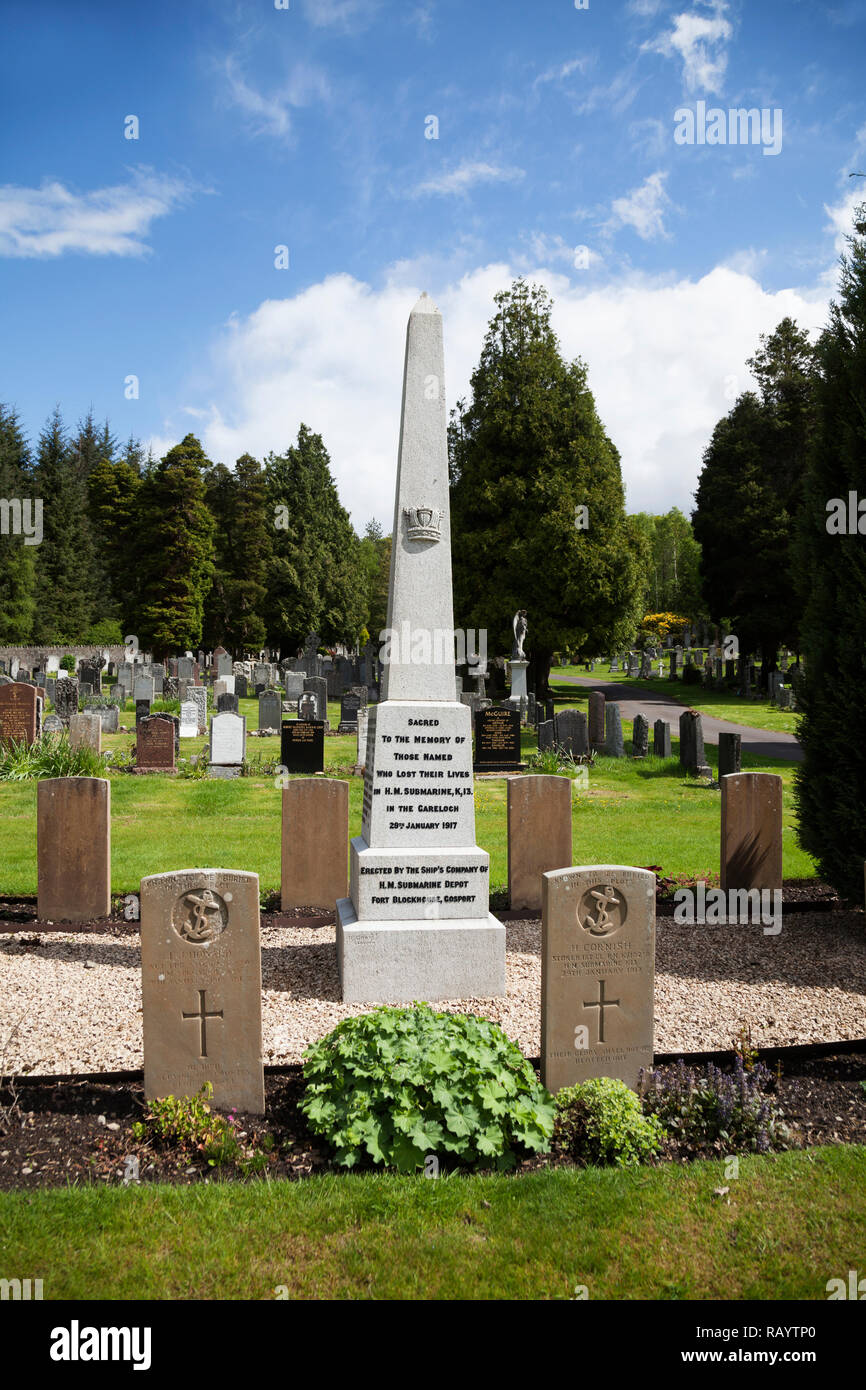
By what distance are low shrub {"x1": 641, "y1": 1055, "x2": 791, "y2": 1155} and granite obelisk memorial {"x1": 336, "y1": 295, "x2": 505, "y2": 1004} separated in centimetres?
193

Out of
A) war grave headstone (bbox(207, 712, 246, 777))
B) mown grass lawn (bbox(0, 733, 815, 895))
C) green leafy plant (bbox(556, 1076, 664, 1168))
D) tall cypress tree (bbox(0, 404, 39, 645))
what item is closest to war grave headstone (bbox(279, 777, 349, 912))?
mown grass lawn (bbox(0, 733, 815, 895))

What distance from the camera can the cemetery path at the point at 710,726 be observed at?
2074cm

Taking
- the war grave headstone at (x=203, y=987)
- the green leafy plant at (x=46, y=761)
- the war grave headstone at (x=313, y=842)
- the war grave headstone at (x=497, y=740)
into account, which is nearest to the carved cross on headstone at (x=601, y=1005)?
the war grave headstone at (x=203, y=987)

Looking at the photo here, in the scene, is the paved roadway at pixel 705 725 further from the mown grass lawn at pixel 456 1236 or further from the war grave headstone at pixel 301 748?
the mown grass lawn at pixel 456 1236

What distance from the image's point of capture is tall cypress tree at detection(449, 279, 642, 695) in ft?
95.3

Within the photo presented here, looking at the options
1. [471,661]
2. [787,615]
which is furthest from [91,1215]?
[787,615]

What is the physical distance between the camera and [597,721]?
65.5 ft

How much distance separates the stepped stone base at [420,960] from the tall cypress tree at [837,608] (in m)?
3.37

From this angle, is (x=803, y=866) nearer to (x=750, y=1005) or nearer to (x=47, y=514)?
(x=750, y=1005)

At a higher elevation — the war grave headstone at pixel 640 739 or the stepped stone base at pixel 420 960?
the war grave headstone at pixel 640 739

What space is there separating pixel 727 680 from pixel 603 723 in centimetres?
2078

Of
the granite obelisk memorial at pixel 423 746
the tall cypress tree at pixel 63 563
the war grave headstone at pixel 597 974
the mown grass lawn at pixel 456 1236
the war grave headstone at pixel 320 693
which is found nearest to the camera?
the mown grass lawn at pixel 456 1236

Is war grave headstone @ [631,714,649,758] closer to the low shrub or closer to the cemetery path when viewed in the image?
the cemetery path
